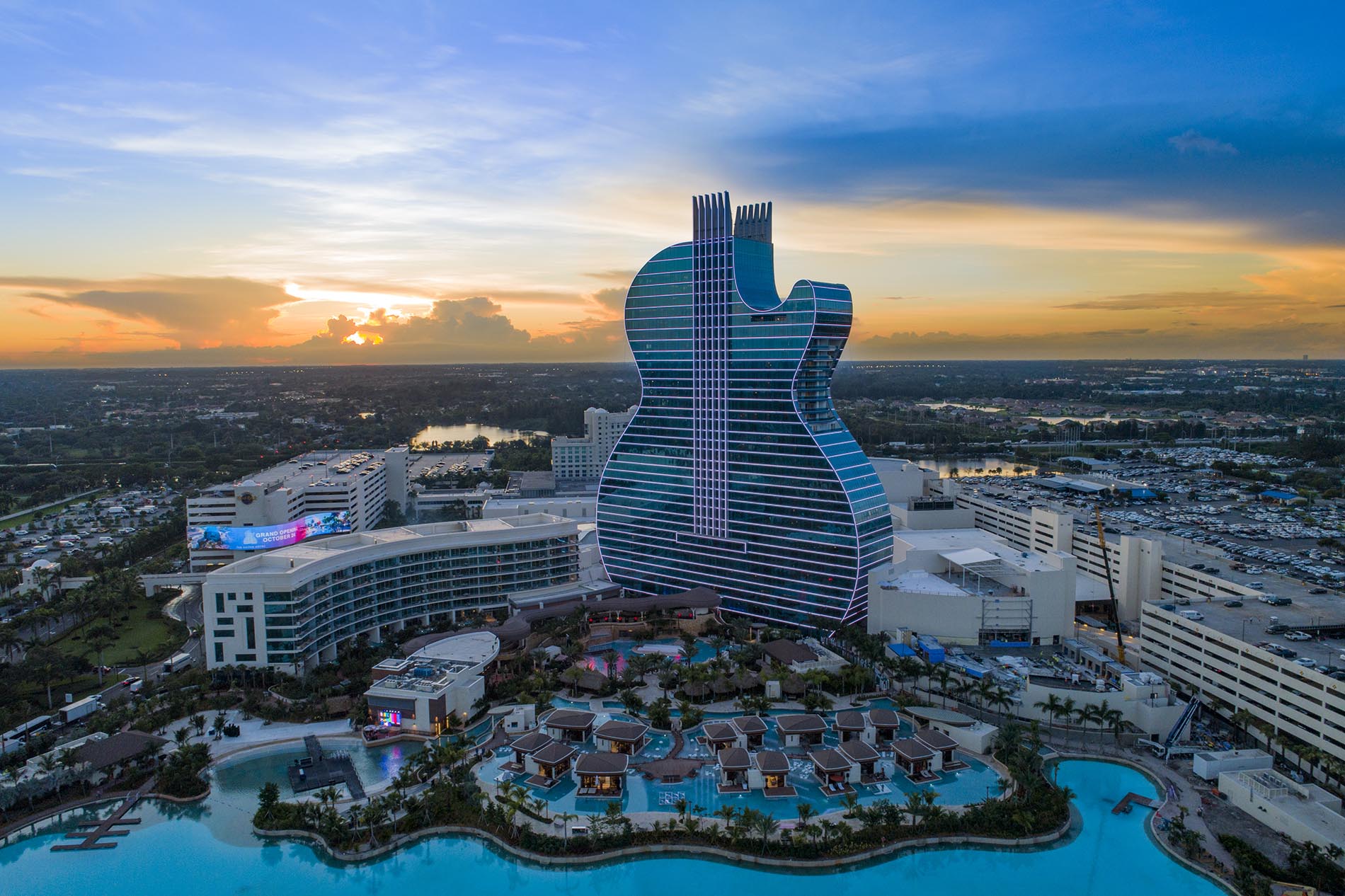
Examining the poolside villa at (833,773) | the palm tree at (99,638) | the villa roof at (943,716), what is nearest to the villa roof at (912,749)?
the poolside villa at (833,773)

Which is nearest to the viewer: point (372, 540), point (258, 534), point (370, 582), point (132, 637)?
point (370, 582)

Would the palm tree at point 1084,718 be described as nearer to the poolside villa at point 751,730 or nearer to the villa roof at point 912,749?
the villa roof at point 912,749

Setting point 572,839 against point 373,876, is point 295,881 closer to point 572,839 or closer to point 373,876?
point 373,876

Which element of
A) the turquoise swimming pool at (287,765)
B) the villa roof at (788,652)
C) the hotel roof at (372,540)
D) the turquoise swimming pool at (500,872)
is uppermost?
the hotel roof at (372,540)

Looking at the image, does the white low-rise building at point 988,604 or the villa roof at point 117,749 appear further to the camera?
the white low-rise building at point 988,604

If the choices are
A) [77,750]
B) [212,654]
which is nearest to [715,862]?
[77,750]

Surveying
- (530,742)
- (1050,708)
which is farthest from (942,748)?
(530,742)

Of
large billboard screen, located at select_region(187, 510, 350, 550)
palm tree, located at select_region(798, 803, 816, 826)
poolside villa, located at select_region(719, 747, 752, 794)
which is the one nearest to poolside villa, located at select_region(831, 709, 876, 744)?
poolside villa, located at select_region(719, 747, 752, 794)

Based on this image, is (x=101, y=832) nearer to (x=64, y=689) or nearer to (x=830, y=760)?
(x=64, y=689)
